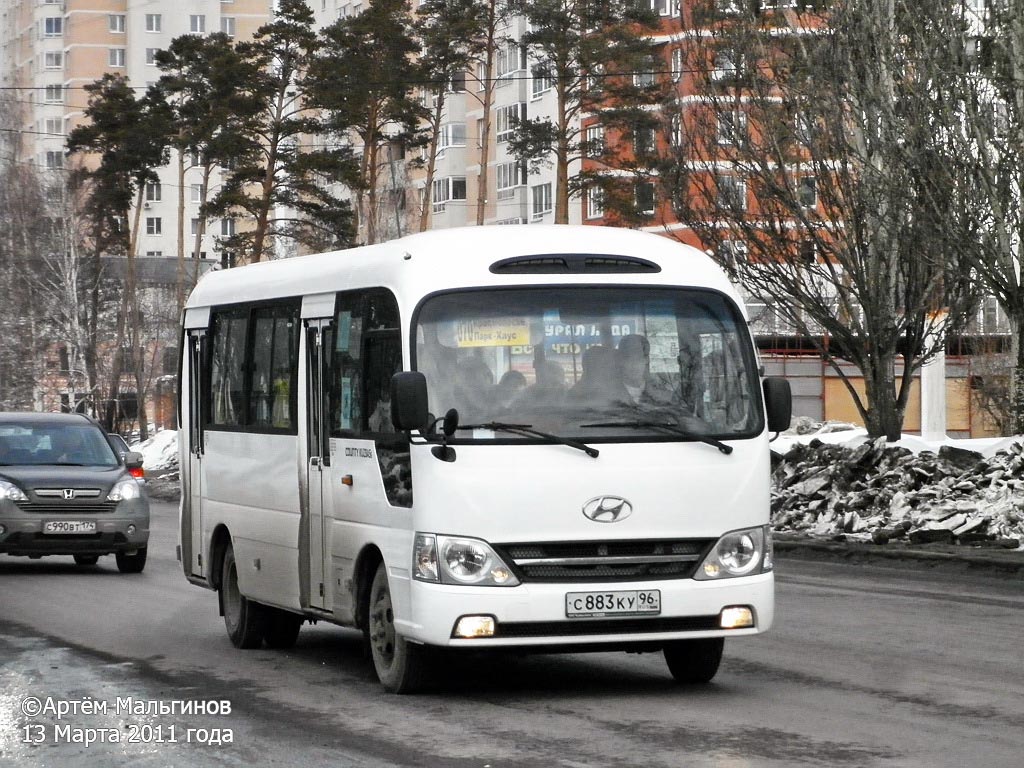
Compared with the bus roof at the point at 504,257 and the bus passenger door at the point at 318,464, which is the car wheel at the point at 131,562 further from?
the bus roof at the point at 504,257

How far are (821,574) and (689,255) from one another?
34.8 feet

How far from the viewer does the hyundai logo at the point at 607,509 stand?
10.4 m

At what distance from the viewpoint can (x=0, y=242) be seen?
9169 centimetres

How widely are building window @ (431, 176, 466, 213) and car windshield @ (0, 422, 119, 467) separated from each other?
85122 millimetres

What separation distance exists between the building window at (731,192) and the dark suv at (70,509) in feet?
42.4

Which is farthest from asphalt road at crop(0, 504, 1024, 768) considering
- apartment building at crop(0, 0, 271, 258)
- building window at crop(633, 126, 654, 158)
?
apartment building at crop(0, 0, 271, 258)

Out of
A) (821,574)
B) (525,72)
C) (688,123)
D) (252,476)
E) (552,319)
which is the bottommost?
(821,574)

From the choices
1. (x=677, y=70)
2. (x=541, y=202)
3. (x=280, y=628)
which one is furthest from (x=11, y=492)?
(x=541, y=202)

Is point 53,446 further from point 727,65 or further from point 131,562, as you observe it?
point 727,65

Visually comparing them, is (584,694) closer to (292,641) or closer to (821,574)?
(292,641)

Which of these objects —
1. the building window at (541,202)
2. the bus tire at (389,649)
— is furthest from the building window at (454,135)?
the bus tire at (389,649)

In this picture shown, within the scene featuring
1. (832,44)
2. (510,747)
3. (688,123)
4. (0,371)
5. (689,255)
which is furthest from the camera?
(0,371)

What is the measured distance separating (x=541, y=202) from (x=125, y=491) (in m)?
75.7

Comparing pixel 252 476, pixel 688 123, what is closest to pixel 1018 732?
pixel 252 476
